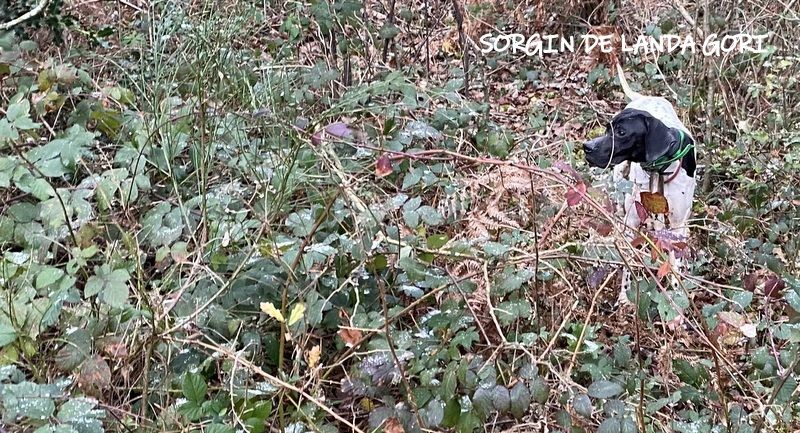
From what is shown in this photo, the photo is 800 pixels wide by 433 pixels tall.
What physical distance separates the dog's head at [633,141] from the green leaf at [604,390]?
862 mm

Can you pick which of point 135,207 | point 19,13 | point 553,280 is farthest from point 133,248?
point 19,13

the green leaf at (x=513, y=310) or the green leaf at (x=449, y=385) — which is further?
the green leaf at (x=513, y=310)

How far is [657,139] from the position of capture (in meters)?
2.11

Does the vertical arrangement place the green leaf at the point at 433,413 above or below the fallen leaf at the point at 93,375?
below

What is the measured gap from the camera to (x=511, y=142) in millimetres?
2549

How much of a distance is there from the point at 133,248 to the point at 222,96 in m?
0.83

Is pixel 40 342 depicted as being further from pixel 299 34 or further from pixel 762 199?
pixel 762 199

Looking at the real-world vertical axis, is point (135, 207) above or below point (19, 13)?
below

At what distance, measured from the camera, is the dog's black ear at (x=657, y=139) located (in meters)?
2.10

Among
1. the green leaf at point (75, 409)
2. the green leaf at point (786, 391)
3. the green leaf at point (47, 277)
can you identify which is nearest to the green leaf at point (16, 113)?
the green leaf at point (47, 277)

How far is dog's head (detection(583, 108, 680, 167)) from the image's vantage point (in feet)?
6.90

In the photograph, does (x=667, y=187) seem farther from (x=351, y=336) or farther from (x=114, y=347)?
(x=114, y=347)

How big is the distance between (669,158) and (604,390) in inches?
38.1

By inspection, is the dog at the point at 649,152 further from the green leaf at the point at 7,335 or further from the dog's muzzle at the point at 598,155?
the green leaf at the point at 7,335
